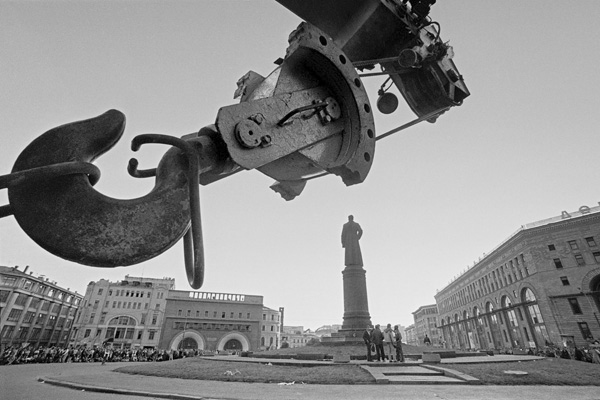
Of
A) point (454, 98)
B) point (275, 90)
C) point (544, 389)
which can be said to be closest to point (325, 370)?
point (544, 389)

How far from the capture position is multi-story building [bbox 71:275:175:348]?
222ft

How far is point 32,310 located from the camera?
62.2 meters

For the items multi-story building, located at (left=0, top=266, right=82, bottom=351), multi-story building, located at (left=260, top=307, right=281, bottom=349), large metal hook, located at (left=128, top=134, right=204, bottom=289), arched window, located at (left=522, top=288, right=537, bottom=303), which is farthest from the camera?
multi-story building, located at (left=260, top=307, right=281, bottom=349)

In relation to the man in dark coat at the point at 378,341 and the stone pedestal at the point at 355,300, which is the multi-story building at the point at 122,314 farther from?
the man in dark coat at the point at 378,341

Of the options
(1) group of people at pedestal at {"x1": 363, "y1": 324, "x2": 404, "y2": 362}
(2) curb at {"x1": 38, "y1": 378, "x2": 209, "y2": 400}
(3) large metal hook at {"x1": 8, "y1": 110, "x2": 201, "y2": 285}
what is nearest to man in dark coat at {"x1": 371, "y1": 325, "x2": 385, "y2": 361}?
(1) group of people at pedestal at {"x1": 363, "y1": 324, "x2": 404, "y2": 362}

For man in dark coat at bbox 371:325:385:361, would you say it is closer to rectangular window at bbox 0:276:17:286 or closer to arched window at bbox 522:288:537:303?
arched window at bbox 522:288:537:303

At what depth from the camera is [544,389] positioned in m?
7.34

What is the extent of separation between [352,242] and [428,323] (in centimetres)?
12483

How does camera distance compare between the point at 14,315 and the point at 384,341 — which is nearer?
the point at 384,341

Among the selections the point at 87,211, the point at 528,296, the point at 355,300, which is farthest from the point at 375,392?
the point at 528,296

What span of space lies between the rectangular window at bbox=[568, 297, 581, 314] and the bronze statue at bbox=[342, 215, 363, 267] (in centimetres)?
4263

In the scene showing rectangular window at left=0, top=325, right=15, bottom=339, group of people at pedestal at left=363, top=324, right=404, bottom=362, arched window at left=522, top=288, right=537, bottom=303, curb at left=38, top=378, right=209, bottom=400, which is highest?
arched window at left=522, top=288, right=537, bottom=303

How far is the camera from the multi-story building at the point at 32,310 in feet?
182

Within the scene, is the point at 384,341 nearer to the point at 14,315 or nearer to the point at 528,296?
the point at 528,296
